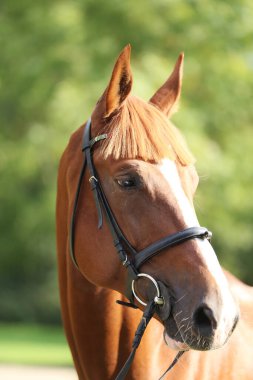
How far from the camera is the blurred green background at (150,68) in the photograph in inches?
504

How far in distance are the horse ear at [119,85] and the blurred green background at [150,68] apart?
8438 mm

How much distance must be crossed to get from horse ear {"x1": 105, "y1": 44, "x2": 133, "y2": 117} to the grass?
11.8 metres

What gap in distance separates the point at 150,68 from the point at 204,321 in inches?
392

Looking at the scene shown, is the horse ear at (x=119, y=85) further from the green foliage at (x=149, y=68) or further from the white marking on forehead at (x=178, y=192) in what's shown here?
the green foliage at (x=149, y=68)

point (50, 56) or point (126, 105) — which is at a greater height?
point (126, 105)

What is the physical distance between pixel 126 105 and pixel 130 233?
25.9 inches

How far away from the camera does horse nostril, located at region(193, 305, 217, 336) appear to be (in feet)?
10.3

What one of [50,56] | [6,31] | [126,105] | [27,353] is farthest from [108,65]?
[126,105]

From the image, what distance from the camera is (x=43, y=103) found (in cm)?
1369

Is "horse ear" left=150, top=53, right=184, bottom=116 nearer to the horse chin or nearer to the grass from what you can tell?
the horse chin

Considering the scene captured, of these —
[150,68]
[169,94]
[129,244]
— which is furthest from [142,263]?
[150,68]

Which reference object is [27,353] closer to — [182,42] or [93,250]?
[182,42]

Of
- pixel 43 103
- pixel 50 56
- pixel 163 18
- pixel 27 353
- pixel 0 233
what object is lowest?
pixel 27 353

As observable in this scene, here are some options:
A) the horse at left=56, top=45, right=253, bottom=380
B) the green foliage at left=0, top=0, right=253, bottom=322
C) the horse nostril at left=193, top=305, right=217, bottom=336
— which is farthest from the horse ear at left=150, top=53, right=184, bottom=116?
the green foliage at left=0, top=0, right=253, bottom=322
